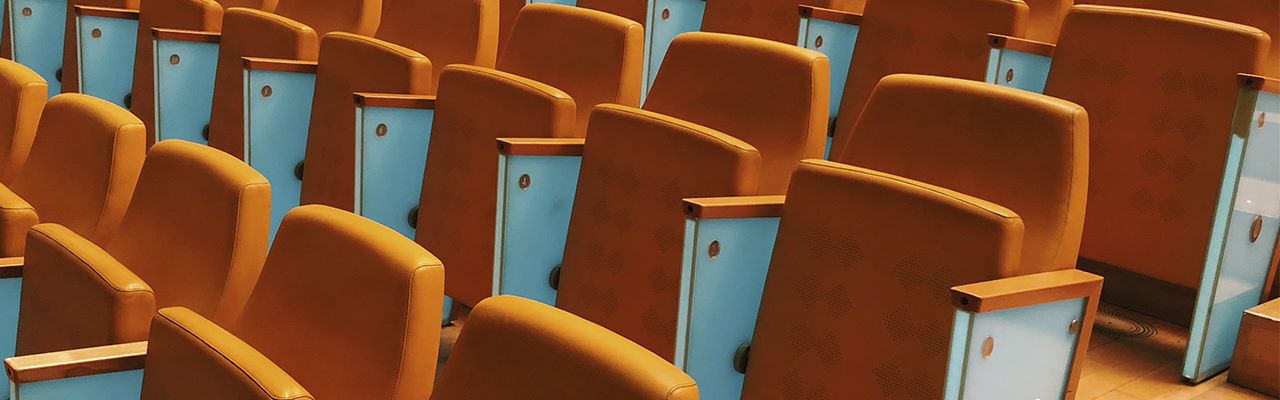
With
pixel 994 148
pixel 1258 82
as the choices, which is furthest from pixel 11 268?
pixel 1258 82

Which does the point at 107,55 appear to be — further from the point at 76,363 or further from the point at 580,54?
the point at 76,363

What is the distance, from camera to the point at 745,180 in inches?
12.5

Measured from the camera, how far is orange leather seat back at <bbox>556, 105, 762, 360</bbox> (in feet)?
1.07

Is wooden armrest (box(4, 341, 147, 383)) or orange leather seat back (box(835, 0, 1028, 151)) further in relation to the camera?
orange leather seat back (box(835, 0, 1028, 151))

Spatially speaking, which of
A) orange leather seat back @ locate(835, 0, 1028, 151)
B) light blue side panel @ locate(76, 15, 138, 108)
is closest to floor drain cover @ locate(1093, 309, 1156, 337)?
orange leather seat back @ locate(835, 0, 1028, 151)

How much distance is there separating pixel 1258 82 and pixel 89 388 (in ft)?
1.05

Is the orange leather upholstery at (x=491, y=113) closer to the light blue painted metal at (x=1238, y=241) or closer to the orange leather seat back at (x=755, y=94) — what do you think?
the orange leather seat back at (x=755, y=94)

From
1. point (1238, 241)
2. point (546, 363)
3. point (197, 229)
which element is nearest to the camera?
point (546, 363)

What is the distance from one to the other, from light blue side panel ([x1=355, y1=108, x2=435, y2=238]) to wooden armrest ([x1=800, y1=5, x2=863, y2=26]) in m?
0.14

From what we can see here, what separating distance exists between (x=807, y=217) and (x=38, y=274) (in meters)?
0.18

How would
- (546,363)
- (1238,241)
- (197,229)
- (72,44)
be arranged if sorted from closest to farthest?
(546,363) → (197,229) → (1238,241) → (72,44)

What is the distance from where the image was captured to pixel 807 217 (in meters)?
0.29

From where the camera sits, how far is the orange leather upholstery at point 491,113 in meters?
0.39

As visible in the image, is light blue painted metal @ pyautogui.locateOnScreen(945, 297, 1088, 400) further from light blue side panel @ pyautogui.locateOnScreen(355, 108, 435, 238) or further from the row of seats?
light blue side panel @ pyautogui.locateOnScreen(355, 108, 435, 238)
